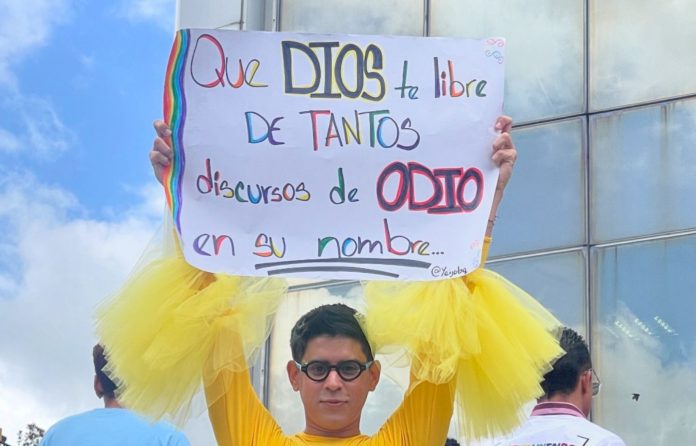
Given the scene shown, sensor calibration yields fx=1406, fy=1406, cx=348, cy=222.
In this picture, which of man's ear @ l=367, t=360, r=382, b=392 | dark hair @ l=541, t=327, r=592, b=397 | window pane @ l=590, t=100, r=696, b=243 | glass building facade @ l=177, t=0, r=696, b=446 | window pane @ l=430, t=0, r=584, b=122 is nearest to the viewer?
man's ear @ l=367, t=360, r=382, b=392

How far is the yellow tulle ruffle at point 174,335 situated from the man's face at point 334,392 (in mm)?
163

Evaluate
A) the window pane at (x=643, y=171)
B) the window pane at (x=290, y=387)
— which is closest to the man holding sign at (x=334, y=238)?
the window pane at (x=643, y=171)

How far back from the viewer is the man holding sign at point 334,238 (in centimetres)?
374

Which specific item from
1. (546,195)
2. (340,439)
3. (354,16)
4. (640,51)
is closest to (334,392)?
(340,439)

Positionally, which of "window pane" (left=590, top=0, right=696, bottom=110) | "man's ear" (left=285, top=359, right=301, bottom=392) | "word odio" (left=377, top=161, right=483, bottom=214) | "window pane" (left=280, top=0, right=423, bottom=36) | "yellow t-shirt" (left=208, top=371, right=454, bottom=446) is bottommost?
"yellow t-shirt" (left=208, top=371, right=454, bottom=446)

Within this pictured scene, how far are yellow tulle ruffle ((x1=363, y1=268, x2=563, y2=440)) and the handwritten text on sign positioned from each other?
0.11m

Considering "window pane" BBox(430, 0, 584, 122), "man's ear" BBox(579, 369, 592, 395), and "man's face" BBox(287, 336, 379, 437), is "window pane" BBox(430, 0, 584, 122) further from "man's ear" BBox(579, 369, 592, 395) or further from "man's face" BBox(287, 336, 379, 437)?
"man's face" BBox(287, 336, 379, 437)

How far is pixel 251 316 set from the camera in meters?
3.79

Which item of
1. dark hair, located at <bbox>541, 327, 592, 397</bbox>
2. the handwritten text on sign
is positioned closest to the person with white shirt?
dark hair, located at <bbox>541, 327, 592, 397</bbox>

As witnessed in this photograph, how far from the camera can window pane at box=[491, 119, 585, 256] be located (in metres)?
9.69

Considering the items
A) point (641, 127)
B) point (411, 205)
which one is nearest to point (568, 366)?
point (411, 205)

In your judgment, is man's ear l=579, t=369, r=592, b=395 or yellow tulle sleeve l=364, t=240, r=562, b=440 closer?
yellow tulle sleeve l=364, t=240, r=562, b=440

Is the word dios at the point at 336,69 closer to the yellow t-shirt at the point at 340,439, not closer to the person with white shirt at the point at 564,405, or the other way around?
the yellow t-shirt at the point at 340,439

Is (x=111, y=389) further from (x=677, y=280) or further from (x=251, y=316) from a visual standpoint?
(x=677, y=280)
